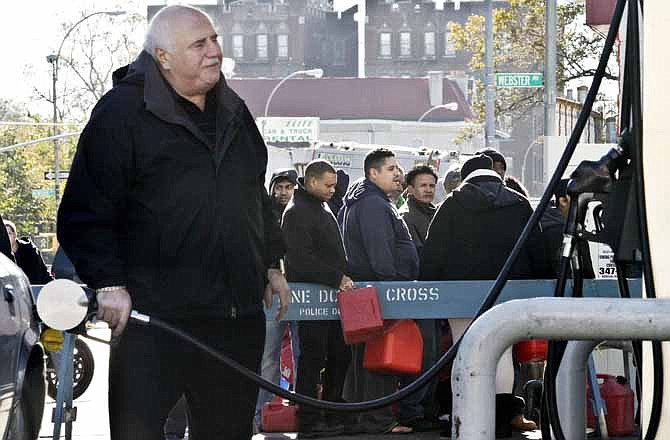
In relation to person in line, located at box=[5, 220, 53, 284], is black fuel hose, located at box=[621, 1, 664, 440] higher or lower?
higher

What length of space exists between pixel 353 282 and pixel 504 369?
1.23 meters

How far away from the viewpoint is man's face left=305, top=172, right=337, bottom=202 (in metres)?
9.94

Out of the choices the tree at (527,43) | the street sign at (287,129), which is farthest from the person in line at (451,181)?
the street sign at (287,129)

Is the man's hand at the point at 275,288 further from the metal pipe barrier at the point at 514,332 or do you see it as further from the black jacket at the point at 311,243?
the black jacket at the point at 311,243

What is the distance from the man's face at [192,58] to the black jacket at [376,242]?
5.25 m

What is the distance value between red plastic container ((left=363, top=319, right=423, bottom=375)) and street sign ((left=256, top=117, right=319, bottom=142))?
2435 inches

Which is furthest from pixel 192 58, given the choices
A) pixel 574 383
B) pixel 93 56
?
pixel 93 56

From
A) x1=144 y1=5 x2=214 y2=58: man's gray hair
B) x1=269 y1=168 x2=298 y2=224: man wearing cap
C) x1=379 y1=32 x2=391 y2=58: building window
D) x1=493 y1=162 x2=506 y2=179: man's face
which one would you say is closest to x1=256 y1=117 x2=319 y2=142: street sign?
x1=379 y1=32 x2=391 y2=58: building window

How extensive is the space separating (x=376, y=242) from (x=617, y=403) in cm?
202

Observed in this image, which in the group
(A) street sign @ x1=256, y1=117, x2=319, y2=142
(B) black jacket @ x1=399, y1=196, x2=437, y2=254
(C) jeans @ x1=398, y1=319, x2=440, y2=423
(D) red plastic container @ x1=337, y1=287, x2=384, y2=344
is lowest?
(A) street sign @ x1=256, y1=117, x2=319, y2=142

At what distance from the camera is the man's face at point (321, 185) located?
9938 mm

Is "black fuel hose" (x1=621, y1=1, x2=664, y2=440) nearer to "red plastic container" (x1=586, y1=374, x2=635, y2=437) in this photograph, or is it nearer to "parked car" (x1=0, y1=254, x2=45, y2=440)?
"parked car" (x1=0, y1=254, x2=45, y2=440)

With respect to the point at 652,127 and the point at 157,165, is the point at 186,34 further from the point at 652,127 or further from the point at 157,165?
the point at 652,127

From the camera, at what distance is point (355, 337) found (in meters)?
8.80
